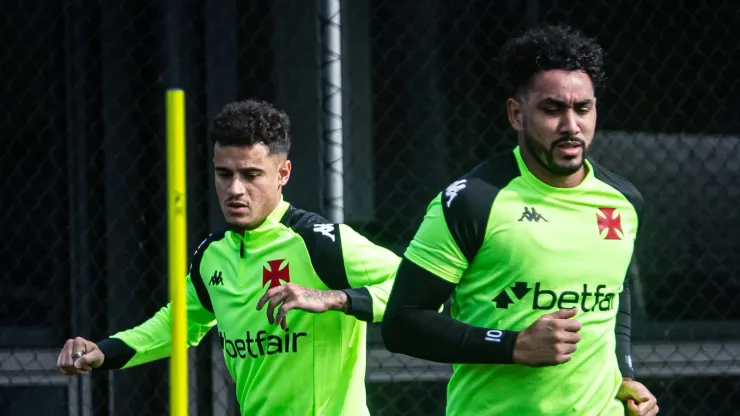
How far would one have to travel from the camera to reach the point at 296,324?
379cm

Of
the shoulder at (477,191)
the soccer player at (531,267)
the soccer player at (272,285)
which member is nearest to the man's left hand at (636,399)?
the soccer player at (531,267)

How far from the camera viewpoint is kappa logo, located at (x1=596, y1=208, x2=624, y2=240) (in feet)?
10.4

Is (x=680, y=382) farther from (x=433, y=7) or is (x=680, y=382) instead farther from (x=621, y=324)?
(x=621, y=324)

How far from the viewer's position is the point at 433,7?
583cm

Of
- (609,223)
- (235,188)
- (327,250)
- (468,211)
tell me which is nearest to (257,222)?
(235,188)

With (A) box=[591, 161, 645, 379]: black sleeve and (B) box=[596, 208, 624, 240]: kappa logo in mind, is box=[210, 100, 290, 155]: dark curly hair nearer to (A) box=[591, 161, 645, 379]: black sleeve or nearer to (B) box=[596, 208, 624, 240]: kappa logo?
(A) box=[591, 161, 645, 379]: black sleeve

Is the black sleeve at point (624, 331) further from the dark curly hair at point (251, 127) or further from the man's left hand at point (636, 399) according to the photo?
the dark curly hair at point (251, 127)

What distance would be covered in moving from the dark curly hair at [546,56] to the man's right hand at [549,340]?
627 millimetres

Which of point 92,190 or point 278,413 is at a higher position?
point 92,190

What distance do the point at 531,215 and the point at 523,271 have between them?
0.46 feet

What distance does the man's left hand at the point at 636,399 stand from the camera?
321cm

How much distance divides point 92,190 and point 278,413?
7.70 ft

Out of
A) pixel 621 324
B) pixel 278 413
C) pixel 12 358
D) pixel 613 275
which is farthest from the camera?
pixel 12 358

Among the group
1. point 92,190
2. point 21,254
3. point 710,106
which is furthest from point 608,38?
point 21,254
